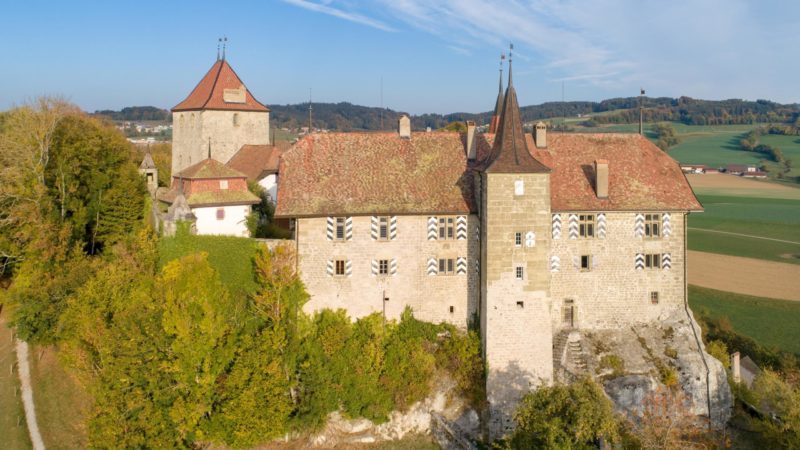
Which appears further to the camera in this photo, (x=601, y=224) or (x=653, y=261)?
(x=653, y=261)

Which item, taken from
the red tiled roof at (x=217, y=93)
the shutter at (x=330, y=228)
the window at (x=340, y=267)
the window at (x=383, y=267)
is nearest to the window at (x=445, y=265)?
the window at (x=383, y=267)

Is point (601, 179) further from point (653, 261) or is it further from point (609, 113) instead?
point (609, 113)

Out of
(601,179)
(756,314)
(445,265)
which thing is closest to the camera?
(445,265)

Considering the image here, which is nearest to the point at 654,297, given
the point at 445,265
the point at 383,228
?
the point at 445,265

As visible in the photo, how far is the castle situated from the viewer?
26531mm

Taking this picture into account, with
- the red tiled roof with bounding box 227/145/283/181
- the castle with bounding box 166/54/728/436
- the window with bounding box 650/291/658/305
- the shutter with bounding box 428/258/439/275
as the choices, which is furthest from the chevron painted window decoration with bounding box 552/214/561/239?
the red tiled roof with bounding box 227/145/283/181

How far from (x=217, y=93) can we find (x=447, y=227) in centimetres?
2501

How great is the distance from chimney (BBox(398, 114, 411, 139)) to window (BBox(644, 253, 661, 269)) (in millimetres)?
11441

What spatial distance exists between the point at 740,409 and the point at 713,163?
75.7 metres

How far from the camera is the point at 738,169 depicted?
9606 centimetres

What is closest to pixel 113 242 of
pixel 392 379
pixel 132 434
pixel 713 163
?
pixel 132 434

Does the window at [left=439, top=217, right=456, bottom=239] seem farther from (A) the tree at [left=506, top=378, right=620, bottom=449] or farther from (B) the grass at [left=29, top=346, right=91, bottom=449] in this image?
(B) the grass at [left=29, top=346, right=91, bottom=449]

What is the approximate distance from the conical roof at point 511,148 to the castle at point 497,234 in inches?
1.7

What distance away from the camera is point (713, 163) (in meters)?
96.5
